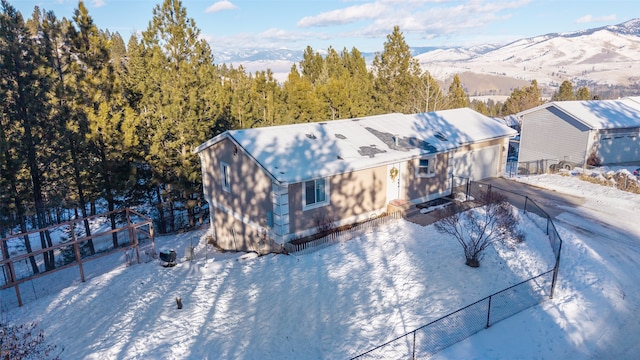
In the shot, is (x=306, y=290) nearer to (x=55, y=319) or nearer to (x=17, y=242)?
(x=55, y=319)

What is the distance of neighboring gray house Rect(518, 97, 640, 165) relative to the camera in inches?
1147

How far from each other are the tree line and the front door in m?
12.3

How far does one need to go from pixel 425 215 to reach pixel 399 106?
26118 mm

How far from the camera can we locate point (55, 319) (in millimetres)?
12156

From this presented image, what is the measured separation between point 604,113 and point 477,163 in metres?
16.3

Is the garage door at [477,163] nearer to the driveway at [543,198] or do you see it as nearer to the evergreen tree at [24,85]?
the driveway at [543,198]

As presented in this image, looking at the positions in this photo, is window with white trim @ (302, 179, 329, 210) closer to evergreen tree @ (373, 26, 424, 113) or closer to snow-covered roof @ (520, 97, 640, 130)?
snow-covered roof @ (520, 97, 640, 130)

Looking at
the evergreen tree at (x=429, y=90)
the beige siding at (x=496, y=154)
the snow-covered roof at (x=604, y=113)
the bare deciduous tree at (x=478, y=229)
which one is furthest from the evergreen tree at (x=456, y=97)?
the bare deciduous tree at (x=478, y=229)

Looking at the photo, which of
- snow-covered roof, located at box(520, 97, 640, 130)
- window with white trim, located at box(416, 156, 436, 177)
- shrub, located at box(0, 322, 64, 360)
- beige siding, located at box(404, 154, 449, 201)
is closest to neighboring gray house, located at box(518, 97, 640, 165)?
snow-covered roof, located at box(520, 97, 640, 130)

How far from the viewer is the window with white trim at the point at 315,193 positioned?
629 inches

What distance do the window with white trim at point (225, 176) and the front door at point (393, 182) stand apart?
7.71m

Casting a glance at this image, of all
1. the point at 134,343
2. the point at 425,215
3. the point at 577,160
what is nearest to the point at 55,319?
the point at 134,343

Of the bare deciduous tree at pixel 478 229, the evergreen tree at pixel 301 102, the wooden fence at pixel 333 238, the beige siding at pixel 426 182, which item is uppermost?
the evergreen tree at pixel 301 102

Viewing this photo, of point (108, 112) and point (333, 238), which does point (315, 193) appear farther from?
point (108, 112)
